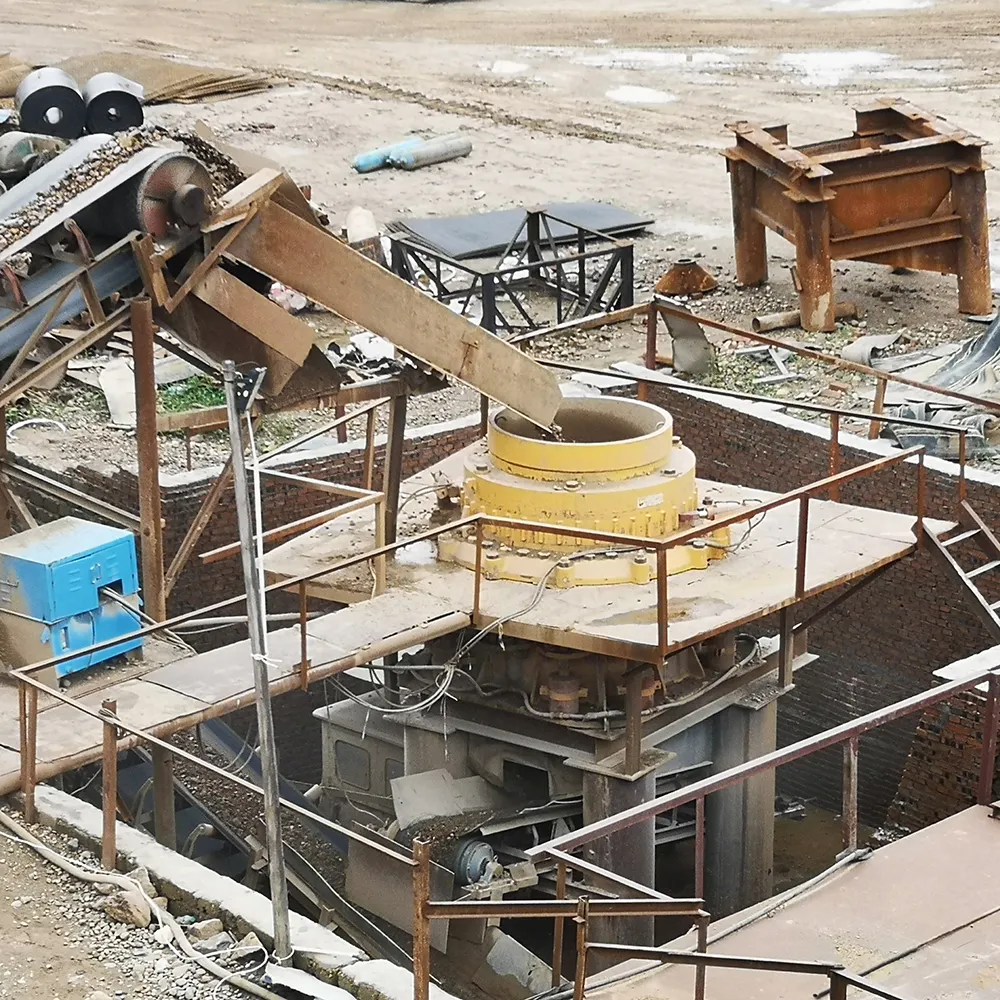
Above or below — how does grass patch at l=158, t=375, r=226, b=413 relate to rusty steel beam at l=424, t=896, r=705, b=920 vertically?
below

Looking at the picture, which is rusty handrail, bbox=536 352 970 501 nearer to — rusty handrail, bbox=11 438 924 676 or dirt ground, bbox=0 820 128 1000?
rusty handrail, bbox=11 438 924 676

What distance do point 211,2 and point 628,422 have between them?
1230 inches

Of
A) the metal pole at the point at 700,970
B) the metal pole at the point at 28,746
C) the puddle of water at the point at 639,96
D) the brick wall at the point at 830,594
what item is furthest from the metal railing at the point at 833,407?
the puddle of water at the point at 639,96

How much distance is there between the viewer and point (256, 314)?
11.5 meters

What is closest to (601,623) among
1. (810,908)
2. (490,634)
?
(490,634)

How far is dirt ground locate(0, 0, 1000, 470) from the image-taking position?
23.4 meters

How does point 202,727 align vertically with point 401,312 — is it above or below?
below

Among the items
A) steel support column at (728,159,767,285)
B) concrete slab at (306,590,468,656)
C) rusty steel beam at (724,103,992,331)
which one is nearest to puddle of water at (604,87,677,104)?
steel support column at (728,159,767,285)

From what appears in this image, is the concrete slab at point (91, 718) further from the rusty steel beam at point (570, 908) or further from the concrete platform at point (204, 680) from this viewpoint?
the rusty steel beam at point (570, 908)

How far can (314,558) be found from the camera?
44.3ft

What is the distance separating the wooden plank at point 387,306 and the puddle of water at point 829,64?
2204cm

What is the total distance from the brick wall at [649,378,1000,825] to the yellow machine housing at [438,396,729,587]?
3.49m

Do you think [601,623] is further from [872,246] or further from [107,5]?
[107,5]

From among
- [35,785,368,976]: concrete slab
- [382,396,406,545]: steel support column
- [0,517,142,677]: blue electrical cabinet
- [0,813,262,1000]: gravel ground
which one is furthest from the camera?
[382,396,406,545]: steel support column
